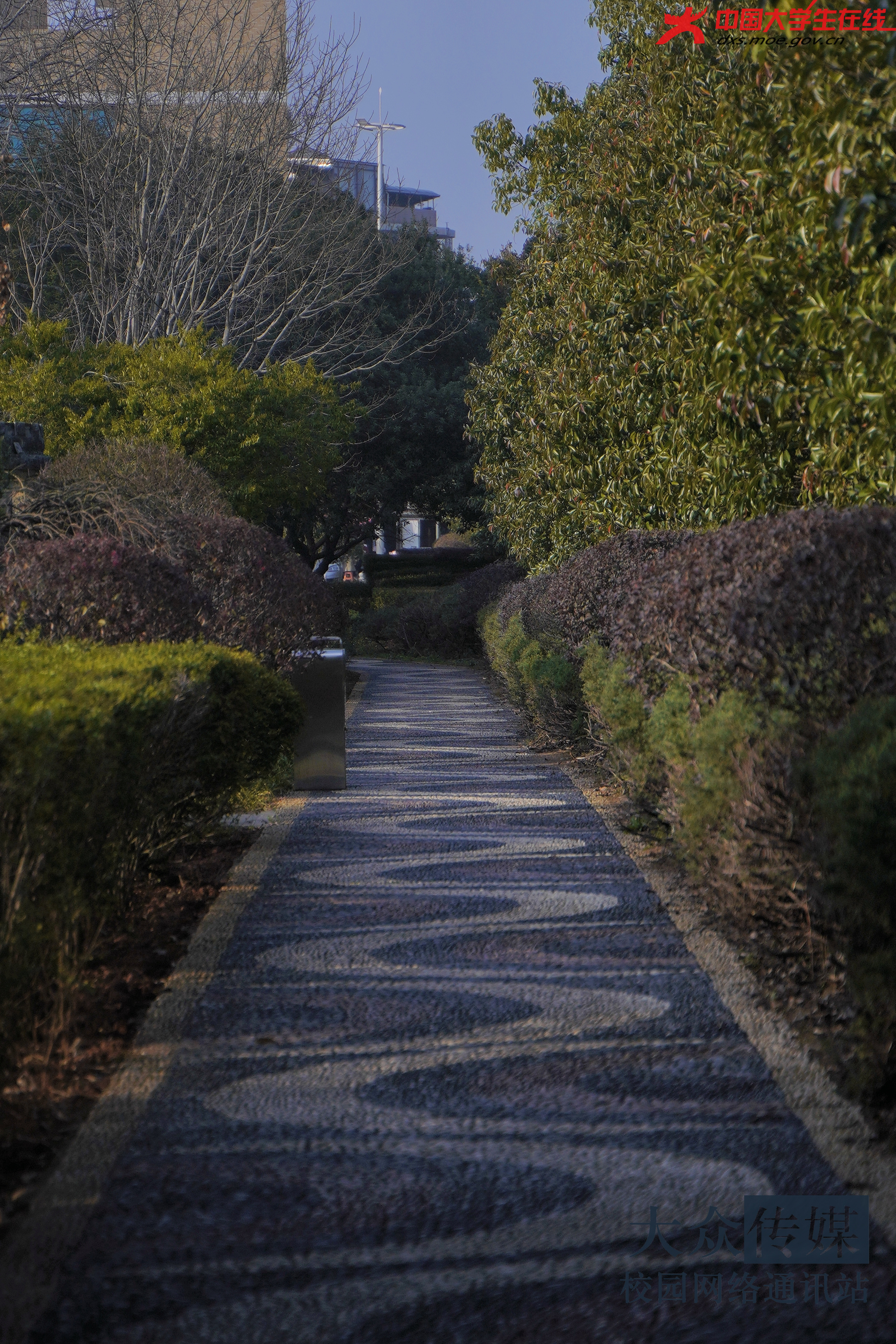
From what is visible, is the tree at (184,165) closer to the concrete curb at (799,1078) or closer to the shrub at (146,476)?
the shrub at (146,476)

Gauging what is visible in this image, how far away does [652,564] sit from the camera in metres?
7.91

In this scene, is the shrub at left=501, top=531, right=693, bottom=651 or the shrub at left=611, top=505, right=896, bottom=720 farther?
the shrub at left=501, top=531, right=693, bottom=651

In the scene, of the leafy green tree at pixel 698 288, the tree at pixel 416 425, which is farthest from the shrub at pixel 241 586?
the tree at pixel 416 425

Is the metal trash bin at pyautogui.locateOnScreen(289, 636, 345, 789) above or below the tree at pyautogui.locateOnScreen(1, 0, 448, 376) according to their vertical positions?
below

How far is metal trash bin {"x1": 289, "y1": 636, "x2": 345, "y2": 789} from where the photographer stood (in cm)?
927

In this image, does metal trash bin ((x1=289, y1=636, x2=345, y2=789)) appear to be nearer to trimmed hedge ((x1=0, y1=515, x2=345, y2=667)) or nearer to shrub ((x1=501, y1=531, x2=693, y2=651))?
trimmed hedge ((x1=0, y1=515, x2=345, y2=667))

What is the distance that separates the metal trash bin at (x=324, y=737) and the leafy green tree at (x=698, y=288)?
9.91 feet

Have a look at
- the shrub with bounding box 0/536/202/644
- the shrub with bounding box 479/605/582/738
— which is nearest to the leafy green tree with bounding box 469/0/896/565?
the shrub with bounding box 479/605/582/738

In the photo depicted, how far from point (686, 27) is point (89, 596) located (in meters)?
5.46

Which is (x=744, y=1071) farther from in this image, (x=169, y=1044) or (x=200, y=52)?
(x=200, y=52)

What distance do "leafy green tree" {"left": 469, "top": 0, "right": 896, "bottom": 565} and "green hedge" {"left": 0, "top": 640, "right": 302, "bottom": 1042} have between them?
3.02 meters

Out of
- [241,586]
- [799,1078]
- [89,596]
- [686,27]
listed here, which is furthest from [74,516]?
[799,1078]

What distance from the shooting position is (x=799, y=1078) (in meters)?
3.66

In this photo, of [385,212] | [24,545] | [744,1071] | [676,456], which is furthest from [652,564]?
[385,212]
